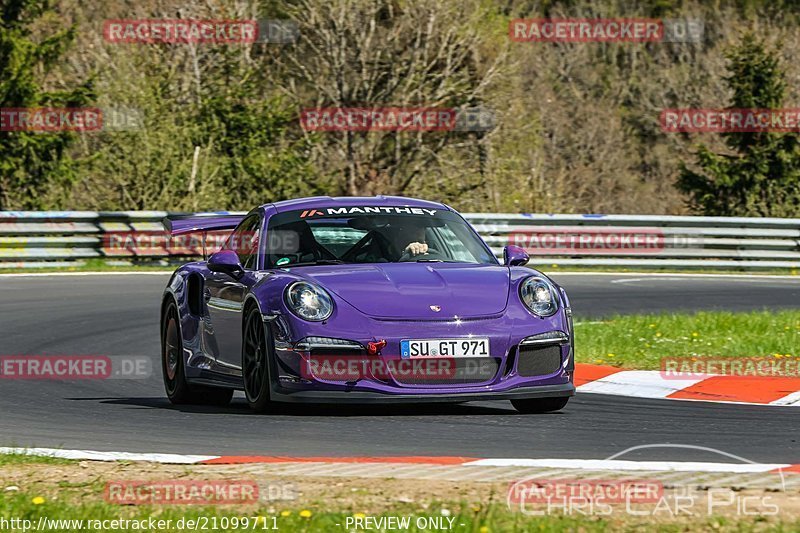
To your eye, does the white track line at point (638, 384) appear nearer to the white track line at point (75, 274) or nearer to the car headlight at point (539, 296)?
the car headlight at point (539, 296)

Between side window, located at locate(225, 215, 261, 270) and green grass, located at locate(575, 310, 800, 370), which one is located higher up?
side window, located at locate(225, 215, 261, 270)

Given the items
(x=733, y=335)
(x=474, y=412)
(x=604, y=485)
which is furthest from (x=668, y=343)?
(x=604, y=485)

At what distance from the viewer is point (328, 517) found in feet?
16.6

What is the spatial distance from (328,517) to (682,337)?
25.7ft

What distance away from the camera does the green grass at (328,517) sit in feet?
16.0

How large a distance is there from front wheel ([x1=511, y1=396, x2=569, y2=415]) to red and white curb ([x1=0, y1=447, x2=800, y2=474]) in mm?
1975

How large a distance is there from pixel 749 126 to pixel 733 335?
2051 cm

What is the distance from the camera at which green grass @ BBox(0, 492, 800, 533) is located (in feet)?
16.0
